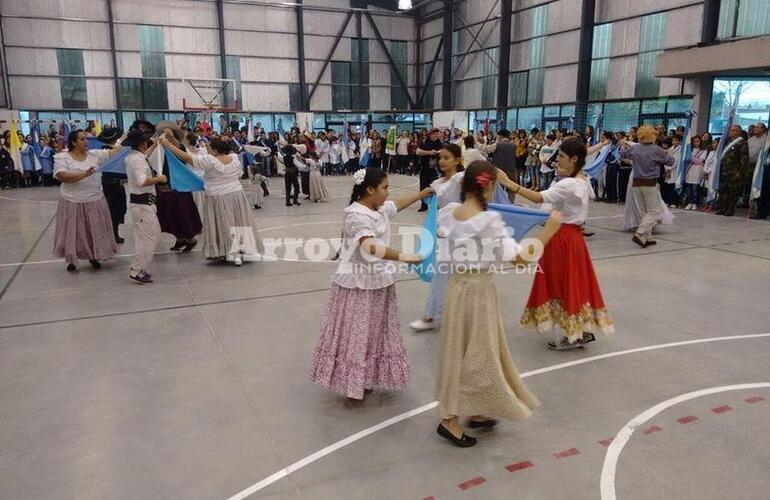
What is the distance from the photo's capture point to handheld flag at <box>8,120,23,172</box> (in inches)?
639

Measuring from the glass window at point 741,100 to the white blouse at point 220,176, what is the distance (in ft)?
37.6

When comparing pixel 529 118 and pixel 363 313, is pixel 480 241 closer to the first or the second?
pixel 363 313

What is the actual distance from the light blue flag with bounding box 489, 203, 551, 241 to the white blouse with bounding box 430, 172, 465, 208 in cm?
82

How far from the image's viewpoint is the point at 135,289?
5875 millimetres

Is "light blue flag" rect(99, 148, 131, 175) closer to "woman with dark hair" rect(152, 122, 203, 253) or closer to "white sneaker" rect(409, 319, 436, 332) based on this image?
"woman with dark hair" rect(152, 122, 203, 253)

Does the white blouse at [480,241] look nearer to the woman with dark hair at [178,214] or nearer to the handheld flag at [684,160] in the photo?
the woman with dark hair at [178,214]

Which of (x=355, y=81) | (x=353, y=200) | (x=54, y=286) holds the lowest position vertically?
(x=54, y=286)

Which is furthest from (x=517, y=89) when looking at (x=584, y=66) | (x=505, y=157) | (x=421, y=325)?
(x=421, y=325)

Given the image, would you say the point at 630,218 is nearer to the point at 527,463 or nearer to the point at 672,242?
the point at 672,242

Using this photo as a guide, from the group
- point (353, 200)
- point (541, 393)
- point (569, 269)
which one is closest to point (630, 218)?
point (569, 269)

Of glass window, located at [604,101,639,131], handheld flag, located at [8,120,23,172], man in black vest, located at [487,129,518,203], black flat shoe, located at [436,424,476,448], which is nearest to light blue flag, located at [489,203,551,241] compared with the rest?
black flat shoe, located at [436,424,476,448]

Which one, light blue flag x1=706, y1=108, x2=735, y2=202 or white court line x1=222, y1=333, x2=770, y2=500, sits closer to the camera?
white court line x1=222, y1=333, x2=770, y2=500

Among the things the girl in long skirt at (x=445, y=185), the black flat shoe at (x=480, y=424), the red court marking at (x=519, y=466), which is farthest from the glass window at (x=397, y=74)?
the red court marking at (x=519, y=466)

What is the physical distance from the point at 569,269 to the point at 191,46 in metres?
22.5
